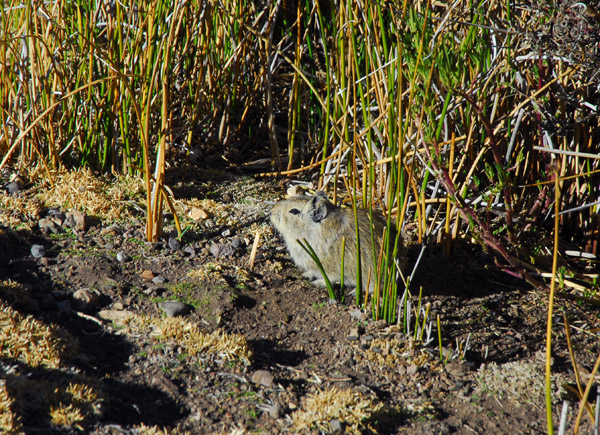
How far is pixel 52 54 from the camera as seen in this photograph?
359cm

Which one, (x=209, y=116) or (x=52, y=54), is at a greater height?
(x=52, y=54)

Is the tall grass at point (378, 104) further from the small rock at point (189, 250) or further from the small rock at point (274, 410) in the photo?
the small rock at point (274, 410)

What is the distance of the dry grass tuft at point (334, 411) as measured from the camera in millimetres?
2270

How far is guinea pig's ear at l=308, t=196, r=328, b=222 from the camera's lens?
3.30 m

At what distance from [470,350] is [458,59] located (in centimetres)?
151

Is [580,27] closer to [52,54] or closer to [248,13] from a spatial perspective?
[248,13]

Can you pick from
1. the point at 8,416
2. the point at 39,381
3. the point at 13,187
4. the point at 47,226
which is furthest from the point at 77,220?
the point at 8,416

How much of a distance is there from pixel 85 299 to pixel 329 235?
1.39 metres

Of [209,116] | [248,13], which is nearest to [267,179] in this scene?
[209,116]

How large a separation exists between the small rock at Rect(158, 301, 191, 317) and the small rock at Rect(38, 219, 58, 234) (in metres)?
1.02

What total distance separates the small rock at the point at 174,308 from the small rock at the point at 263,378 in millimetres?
605

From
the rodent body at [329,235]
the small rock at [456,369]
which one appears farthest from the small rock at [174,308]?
the small rock at [456,369]

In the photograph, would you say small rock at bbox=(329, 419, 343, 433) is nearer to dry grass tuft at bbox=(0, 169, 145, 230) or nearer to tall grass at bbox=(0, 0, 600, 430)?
tall grass at bbox=(0, 0, 600, 430)

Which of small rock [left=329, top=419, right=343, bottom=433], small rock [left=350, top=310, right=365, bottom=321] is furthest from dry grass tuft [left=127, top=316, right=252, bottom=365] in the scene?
small rock [left=350, top=310, right=365, bottom=321]
